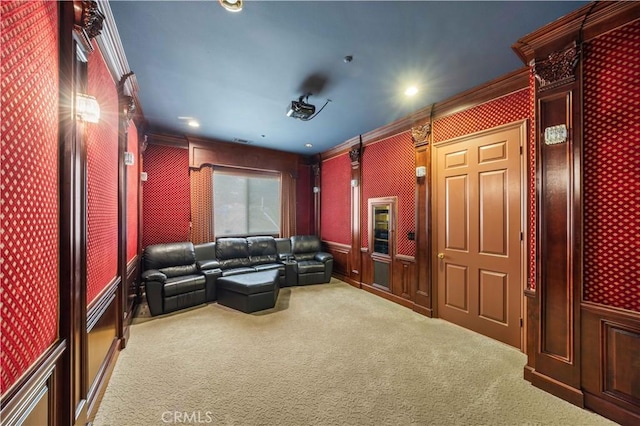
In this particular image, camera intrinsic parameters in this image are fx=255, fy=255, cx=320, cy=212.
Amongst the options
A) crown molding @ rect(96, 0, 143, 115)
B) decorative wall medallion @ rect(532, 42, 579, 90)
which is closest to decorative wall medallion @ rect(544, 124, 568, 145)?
decorative wall medallion @ rect(532, 42, 579, 90)

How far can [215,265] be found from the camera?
4.40 metres

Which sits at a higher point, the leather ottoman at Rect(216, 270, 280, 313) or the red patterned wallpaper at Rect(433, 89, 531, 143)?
the red patterned wallpaper at Rect(433, 89, 531, 143)

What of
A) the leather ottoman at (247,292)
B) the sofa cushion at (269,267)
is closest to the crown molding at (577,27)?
the leather ottoman at (247,292)

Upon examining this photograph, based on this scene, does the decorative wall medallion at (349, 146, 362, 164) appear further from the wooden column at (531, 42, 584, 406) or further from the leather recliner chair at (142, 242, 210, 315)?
the leather recliner chair at (142, 242, 210, 315)

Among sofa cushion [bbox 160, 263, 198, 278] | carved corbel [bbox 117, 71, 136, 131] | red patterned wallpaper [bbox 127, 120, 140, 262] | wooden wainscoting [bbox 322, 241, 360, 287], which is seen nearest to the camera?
carved corbel [bbox 117, 71, 136, 131]

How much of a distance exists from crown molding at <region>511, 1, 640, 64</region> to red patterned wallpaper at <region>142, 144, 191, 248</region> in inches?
201

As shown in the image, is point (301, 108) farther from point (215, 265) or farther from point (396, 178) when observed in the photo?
point (215, 265)

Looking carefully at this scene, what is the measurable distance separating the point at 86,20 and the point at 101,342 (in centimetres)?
228

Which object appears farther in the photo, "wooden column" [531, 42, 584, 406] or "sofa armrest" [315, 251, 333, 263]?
"sofa armrest" [315, 251, 333, 263]

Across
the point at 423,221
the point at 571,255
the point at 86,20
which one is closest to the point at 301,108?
A: the point at 86,20

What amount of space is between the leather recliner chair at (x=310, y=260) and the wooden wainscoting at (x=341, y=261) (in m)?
0.21

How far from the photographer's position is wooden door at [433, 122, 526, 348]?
9.07 ft

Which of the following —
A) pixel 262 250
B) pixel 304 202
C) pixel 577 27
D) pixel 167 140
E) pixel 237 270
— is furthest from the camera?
pixel 304 202

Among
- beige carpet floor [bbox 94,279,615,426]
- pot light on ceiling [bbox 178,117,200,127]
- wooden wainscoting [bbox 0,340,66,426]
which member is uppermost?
pot light on ceiling [bbox 178,117,200,127]
